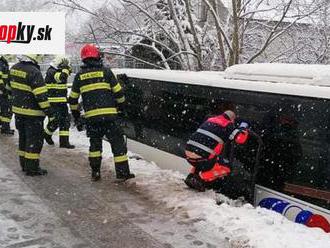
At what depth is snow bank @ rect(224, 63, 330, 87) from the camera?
4.54 m

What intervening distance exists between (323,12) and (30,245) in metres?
12.2

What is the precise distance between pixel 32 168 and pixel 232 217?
3356 mm

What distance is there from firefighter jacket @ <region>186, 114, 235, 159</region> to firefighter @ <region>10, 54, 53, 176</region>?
2375 mm

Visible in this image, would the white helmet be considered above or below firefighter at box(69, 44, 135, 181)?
above

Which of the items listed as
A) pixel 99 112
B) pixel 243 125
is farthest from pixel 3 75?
pixel 243 125

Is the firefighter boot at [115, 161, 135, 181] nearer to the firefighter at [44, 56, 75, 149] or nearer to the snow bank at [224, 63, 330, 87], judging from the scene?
the snow bank at [224, 63, 330, 87]

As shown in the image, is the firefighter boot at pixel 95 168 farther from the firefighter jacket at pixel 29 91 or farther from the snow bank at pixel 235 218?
the firefighter jacket at pixel 29 91

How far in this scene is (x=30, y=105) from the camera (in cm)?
698

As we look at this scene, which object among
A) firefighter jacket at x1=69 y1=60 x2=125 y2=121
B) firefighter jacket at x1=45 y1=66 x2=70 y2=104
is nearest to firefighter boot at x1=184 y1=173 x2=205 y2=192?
firefighter jacket at x1=69 y1=60 x2=125 y2=121

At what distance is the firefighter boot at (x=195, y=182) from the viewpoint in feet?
19.1

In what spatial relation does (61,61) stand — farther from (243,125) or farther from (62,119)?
(243,125)

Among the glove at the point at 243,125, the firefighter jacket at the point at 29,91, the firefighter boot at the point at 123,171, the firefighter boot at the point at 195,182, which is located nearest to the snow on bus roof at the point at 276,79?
the glove at the point at 243,125

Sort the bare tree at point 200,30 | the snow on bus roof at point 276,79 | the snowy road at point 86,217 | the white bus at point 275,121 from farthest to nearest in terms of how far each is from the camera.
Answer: the bare tree at point 200,30 → the snowy road at point 86,217 → the snow on bus roof at point 276,79 → the white bus at point 275,121

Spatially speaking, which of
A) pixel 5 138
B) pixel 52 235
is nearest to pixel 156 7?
pixel 5 138
